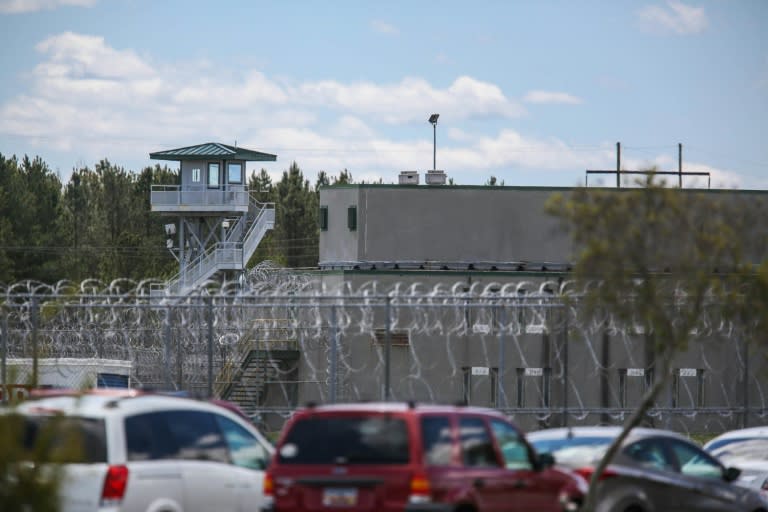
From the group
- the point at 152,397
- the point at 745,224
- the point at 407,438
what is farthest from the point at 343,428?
the point at 745,224

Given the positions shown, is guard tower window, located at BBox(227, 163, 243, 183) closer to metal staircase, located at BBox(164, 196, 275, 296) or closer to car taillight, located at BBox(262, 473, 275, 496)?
metal staircase, located at BBox(164, 196, 275, 296)

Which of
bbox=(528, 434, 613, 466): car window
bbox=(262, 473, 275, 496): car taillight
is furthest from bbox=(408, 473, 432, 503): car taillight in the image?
bbox=(528, 434, 613, 466): car window

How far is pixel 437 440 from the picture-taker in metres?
12.3

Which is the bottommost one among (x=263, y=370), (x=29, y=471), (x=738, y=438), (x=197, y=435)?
(x=263, y=370)

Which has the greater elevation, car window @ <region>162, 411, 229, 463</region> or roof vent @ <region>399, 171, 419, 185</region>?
roof vent @ <region>399, 171, 419, 185</region>

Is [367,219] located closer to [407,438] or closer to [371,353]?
[371,353]

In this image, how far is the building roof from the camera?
229 ft

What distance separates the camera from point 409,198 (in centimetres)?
4219

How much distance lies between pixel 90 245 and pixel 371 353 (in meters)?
64.6

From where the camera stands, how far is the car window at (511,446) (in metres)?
13.3

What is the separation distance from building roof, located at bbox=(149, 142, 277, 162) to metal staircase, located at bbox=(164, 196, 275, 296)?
9.44 ft

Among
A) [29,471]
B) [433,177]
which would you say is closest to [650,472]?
[29,471]

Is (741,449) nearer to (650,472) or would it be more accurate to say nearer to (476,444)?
(650,472)

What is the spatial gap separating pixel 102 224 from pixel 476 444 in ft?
290
